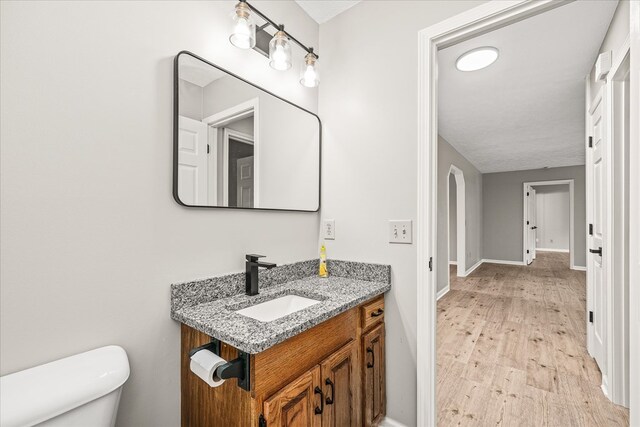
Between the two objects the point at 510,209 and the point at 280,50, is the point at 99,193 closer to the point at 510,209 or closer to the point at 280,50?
the point at 280,50

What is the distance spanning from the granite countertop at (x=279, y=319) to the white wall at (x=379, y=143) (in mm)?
151

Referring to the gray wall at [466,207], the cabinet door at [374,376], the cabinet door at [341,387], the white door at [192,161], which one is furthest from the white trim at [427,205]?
the gray wall at [466,207]

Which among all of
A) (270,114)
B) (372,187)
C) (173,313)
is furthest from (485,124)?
(173,313)

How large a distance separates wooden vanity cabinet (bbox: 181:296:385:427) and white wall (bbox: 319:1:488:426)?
0.13 metres

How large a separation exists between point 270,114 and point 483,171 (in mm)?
7327

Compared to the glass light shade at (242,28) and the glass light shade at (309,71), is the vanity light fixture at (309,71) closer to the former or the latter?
the glass light shade at (309,71)

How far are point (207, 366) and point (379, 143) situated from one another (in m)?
1.31

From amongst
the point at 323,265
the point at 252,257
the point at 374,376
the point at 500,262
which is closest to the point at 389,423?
the point at 374,376

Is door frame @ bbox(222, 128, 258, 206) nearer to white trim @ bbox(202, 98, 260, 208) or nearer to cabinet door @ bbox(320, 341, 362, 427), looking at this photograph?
white trim @ bbox(202, 98, 260, 208)

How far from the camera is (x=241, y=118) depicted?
4.73ft

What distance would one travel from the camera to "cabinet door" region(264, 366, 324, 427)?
0.96 metres

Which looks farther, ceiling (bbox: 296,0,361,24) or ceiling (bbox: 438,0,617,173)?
ceiling (bbox: 438,0,617,173)

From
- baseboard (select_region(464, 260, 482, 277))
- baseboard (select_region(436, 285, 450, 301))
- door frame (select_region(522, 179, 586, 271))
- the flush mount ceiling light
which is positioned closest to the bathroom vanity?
the flush mount ceiling light

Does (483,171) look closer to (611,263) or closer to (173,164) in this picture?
(611,263)
